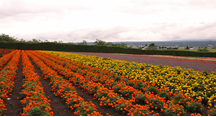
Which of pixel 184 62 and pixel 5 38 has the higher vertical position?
pixel 5 38

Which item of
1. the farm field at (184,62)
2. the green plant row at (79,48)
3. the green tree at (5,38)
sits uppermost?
the green tree at (5,38)

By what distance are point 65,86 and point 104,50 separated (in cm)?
3427

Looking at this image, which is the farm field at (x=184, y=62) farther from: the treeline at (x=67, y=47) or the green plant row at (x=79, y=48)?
the treeline at (x=67, y=47)

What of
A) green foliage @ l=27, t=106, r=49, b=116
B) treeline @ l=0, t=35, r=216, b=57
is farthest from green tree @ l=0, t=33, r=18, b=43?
green foliage @ l=27, t=106, r=49, b=116

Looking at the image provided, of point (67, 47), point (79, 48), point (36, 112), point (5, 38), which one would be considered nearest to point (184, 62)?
point (36, 112)

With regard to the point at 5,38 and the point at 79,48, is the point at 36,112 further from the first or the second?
the point at 5,38

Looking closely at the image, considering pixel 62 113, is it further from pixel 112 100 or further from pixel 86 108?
pixel 112 100

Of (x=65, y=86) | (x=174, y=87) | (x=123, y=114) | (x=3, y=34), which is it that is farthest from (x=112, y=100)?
(x=3, y=34)

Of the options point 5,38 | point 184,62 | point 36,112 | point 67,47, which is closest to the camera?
point 36,112

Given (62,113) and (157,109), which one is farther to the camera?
(157,109)

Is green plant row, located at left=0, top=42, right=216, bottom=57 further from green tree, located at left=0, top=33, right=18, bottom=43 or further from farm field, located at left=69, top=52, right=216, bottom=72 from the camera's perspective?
green tree, located at left=0, top=33, right=18, bottom=43

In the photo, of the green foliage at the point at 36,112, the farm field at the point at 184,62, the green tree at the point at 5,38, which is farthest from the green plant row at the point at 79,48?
the green foliage at the point at 36,112

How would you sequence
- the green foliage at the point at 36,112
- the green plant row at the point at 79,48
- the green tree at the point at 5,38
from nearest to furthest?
1. the green foliage at the point at 36,112
2. the green plant row at the point at 79,48
3. the green tree at the point at 5,38

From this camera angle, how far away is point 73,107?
4.94 meters
